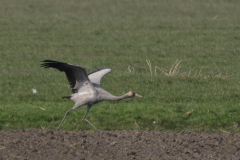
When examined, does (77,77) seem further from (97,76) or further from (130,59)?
(130,59)

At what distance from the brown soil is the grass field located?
1.34m

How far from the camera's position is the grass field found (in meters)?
11.8

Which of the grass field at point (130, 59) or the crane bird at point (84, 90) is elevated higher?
the crane bird at point (84, 90)

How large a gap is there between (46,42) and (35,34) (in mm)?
1557

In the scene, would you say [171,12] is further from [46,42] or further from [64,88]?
[64,88]

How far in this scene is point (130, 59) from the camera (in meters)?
19.6

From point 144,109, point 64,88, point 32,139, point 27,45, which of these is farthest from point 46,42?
point 32,139

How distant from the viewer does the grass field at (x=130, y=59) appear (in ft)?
38.7

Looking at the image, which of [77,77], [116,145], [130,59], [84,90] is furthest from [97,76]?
[130,59]

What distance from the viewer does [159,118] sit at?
11672 millimetres

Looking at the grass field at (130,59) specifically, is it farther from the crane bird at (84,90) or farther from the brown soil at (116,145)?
the brown soil at (116,145)

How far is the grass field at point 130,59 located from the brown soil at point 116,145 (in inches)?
52.8

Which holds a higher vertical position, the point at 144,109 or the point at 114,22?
the point at 144,109

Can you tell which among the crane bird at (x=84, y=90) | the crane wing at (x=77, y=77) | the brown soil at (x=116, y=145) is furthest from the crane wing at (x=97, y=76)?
the brown soil at (x=116, y=145)
